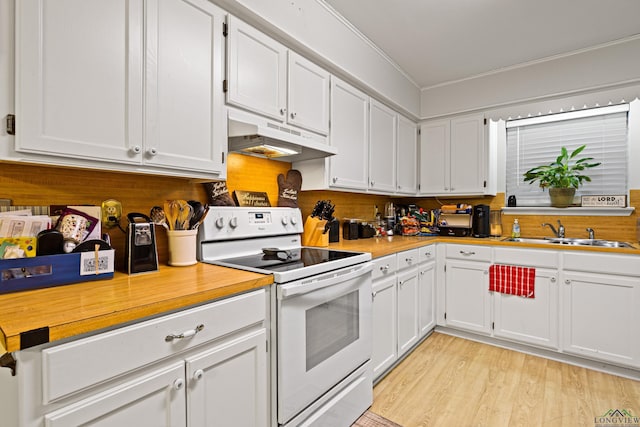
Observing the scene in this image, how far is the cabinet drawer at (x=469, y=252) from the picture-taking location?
2791 millimetres

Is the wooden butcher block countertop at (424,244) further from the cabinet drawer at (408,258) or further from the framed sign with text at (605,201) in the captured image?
the framed sign with text at (605,201)

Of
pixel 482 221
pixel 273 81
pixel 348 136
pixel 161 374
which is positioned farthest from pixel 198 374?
pixel 482 221

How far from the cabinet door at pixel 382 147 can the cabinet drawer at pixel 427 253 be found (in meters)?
0.63

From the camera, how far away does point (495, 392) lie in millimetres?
2094

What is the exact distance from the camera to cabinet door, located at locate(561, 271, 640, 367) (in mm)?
2248

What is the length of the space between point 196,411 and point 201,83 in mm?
1328

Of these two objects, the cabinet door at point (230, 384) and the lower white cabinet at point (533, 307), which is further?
the lower white cabinet at point (533, 307)

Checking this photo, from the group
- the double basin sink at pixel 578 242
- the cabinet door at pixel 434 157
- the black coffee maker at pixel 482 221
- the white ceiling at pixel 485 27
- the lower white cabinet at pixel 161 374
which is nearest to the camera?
the lower white cabinet at pixel 161 374

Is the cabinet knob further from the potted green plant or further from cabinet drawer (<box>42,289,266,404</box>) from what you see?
the potted green plant

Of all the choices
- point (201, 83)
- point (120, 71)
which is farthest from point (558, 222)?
point (120, 71)

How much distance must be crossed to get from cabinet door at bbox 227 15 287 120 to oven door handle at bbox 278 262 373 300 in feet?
3.11

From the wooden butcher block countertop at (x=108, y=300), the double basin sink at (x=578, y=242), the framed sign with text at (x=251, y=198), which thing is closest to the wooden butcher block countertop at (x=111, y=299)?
the wooden butcher block countertop at (x=108, y=300)

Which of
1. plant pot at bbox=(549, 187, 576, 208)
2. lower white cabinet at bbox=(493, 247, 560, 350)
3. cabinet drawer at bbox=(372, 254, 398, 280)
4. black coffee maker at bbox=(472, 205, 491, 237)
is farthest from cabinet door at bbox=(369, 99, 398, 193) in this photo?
plant pot at bbox=(549, 187, 576, 208)

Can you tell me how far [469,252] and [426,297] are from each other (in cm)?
56
